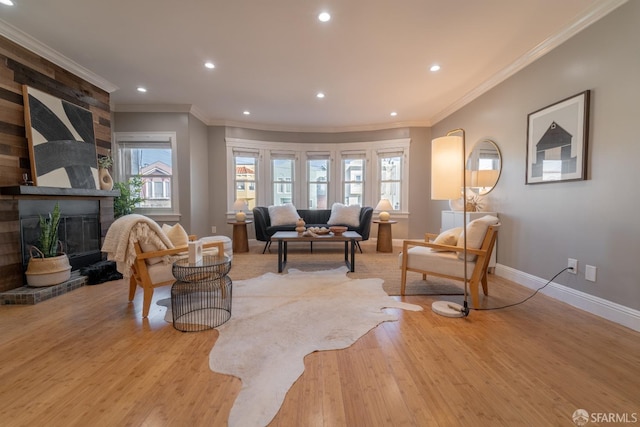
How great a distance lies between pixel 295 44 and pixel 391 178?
12.6 ft

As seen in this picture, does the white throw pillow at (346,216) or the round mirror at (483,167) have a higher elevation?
the round mirror at (483,167)

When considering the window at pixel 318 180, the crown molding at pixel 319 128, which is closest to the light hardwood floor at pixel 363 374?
the window at pixel 318 180

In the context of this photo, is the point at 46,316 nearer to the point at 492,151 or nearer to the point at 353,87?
the point at 353,87

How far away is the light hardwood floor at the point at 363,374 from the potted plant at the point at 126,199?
2.38 meters

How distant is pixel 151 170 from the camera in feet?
16.3

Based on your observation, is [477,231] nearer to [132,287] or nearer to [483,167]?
[483,167]

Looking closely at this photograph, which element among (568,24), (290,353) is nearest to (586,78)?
(568,24)

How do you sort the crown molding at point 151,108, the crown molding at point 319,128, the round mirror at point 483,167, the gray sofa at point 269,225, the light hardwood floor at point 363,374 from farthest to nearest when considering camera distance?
the crown molding at point 319,128 < the gray sofa at point 269,225 < the crown molding at point 151,108 < the round mirror at point 483,167 < the light hardwood floor at point 363,374

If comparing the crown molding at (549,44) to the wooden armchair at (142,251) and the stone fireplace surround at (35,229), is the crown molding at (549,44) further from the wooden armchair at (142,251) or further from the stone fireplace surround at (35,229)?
the stone fireplace surround at (35,229)

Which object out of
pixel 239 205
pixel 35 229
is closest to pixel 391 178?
pixel 239 205

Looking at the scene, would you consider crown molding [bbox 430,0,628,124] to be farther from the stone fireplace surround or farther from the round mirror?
the stone fireplace surround

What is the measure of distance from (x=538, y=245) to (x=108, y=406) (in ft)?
12.8

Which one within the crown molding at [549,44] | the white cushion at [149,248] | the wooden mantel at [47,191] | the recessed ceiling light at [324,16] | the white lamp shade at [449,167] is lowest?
the white cushion at [149,248]

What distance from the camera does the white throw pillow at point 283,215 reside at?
544 centimetres
